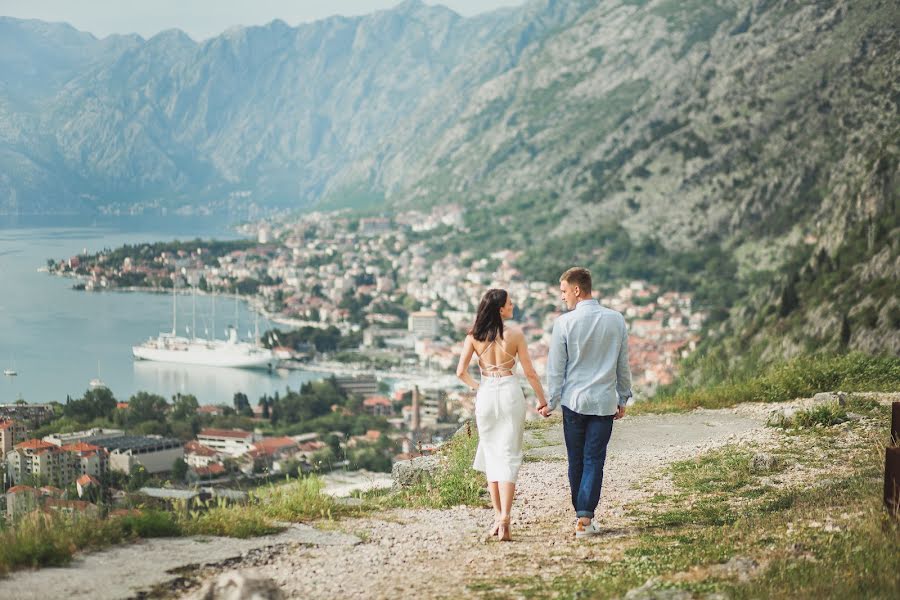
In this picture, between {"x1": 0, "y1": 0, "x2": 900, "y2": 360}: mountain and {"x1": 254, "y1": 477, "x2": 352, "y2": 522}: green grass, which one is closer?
{"x1": 254, "y1": 477, "x2": 352, "y2": 522}: green grass

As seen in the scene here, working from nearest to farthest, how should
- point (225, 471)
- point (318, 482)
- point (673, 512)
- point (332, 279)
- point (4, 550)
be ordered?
point (4, 550)
point (673, 512)
point (318, 482)
point (225, 471)
point (332, 279)

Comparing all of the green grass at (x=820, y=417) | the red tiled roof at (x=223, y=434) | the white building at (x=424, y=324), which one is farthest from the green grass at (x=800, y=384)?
the white building at (x=424, y=324)

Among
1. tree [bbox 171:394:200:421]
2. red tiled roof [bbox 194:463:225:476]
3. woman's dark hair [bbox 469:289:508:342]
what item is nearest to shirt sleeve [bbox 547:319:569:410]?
woman's dark hair [bbox 469:289:508:342]

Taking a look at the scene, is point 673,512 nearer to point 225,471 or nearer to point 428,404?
point 225,471

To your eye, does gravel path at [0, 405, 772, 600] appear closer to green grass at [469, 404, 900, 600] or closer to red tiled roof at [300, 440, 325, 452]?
green grass at [469, 404, 900, 600]

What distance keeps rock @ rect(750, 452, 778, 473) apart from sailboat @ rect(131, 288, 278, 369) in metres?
66.9

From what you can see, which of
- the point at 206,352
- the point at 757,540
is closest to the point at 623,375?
the point at 757,540

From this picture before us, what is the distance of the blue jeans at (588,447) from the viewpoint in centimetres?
587

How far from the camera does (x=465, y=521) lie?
6539mm

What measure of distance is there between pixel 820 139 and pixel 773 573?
66.0 metres

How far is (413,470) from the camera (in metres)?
8.30

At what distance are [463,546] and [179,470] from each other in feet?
80.4

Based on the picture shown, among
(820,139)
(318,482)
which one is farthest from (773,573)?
(820,139)

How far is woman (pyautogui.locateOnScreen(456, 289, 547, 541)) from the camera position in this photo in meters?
5.89
